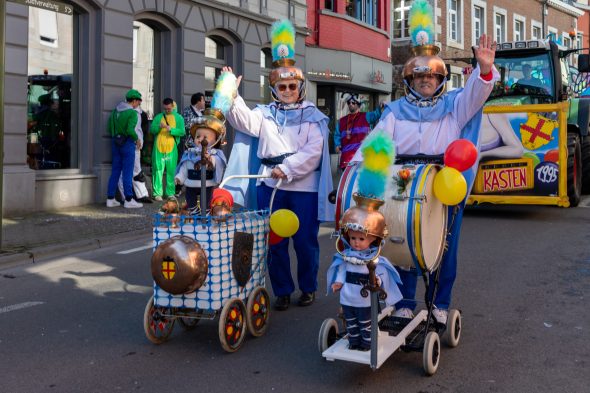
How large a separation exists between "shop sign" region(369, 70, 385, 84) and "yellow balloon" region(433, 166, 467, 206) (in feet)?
63.3

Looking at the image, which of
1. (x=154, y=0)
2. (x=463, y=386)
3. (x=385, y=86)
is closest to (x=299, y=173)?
(x=463, y=386)

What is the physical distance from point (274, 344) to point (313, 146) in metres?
1.52

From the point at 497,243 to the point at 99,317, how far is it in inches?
201

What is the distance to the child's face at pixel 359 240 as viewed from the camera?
11.8 ft

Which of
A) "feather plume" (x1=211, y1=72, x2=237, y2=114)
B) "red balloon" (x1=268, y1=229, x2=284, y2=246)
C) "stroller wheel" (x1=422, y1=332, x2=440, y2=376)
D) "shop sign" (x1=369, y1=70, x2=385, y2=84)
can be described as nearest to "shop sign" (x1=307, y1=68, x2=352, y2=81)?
"shop sign" (x1=369, y1=70, x2=385, y2=84)

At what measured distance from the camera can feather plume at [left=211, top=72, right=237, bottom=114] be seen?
4648mm

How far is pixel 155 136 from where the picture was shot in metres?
11.9

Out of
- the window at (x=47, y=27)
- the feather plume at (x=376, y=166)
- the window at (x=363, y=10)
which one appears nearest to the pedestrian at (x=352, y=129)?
the window at (x=47, y=27)

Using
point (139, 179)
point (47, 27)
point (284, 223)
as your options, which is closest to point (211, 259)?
point (284, 223)

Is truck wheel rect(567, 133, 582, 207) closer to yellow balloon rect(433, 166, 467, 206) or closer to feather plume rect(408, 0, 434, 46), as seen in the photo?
feather plume rect(408, 0, 434, 46)

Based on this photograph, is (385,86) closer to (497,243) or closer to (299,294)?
(497,243)

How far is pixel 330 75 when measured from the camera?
20359 mm

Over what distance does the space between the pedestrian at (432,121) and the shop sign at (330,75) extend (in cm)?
1537

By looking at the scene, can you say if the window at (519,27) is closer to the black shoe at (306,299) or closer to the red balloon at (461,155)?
the black shoe at (306,299)
